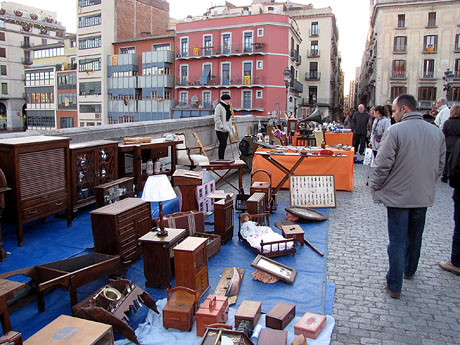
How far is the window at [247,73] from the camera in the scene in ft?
120

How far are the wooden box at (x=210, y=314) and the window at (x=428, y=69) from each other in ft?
143

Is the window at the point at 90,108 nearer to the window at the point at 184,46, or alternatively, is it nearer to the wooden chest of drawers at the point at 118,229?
the window at the point at 184,46

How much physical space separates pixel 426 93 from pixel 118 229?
141 feet

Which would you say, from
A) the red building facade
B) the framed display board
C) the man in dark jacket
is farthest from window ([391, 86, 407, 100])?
the framed display board

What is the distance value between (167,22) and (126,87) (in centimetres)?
1331

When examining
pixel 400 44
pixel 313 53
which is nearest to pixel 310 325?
pixel 400 44

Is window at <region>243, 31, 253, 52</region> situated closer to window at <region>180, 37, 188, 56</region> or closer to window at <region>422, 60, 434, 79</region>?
window at <region>180, 37, 188, 56</region>

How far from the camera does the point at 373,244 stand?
560cm

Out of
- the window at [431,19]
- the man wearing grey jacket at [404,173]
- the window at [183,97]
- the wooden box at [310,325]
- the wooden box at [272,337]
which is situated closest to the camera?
the wooden box at [272,337]

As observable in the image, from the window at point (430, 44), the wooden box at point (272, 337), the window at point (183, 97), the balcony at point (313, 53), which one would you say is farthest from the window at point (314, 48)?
the wooden box at point (272, 337)

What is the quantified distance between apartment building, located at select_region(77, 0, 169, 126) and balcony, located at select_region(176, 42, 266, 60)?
8402 millimetres

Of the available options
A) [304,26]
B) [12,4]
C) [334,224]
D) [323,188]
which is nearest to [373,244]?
[334,224]

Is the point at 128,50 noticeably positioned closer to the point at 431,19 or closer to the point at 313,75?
the point at 313,75

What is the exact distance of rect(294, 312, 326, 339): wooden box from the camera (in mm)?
3266
